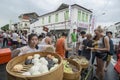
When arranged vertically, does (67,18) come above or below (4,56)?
above

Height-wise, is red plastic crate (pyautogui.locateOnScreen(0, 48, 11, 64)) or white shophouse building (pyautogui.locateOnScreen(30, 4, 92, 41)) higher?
white shophouse building (pyautogui.locateOnScreen(30, 4, 92, 41))

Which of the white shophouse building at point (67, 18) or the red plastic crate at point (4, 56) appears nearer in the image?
the red plastic crate at point (4, 56)

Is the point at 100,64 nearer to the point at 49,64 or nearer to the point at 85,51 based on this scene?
the point at 85,51

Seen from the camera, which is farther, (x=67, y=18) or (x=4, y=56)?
(x=67, y=18)

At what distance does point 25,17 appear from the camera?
3014 inches

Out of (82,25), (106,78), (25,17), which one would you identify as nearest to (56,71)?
(106,78)

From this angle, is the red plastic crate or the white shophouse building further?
the white shophouse building

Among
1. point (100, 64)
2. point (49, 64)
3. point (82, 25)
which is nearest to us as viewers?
point (49, 64)

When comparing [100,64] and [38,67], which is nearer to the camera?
[38,67]

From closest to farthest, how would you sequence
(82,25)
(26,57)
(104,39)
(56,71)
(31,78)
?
(31,78), (56,71), (26,57), (104,39), (82,25)

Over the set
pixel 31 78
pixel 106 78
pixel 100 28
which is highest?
pixel 100 28

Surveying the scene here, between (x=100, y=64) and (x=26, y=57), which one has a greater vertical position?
(x=26, y=57)

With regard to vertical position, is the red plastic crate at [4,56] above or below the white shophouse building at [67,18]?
below

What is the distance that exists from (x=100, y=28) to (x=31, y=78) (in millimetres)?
3656
